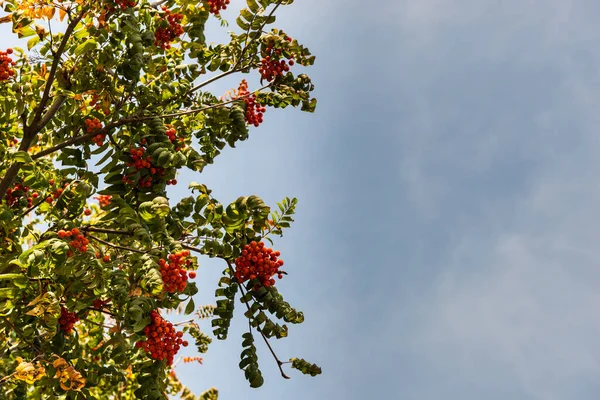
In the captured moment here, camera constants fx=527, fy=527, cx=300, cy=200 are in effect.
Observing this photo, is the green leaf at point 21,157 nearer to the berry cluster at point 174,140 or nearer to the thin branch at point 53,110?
the thin branch at point 53,110

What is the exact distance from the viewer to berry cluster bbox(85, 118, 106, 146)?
6234 millimetres

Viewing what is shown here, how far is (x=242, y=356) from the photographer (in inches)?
219

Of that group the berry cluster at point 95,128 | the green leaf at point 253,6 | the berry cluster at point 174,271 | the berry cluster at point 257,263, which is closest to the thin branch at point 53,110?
the berry cluster at point 95,128

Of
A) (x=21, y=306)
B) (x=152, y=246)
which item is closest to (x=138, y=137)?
(x=152, y=246)

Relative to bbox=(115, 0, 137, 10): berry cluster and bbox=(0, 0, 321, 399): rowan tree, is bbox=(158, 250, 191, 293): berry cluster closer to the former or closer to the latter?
bbox=(0, 0, 321, 399): rowan tree

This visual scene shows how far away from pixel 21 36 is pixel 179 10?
2.08 meters

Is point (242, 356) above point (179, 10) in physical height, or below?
below

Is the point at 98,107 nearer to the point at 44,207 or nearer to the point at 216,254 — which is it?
the point at 44,207

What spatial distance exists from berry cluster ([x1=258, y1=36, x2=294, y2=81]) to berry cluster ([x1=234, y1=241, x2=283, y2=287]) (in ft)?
8.84

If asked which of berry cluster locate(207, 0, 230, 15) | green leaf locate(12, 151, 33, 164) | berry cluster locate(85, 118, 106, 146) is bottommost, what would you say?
green leaf locate(12, 151, 33, 164)

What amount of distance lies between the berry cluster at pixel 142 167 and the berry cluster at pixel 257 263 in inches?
54.5

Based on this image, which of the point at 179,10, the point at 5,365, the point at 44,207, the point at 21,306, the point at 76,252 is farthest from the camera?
the point at 179,10

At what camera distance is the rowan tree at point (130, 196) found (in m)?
4.91

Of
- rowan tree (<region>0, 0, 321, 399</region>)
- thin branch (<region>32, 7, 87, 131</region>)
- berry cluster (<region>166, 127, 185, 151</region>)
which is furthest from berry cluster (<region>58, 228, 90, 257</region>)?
thin branch (<region>32, 7, 87, 131</region>)
